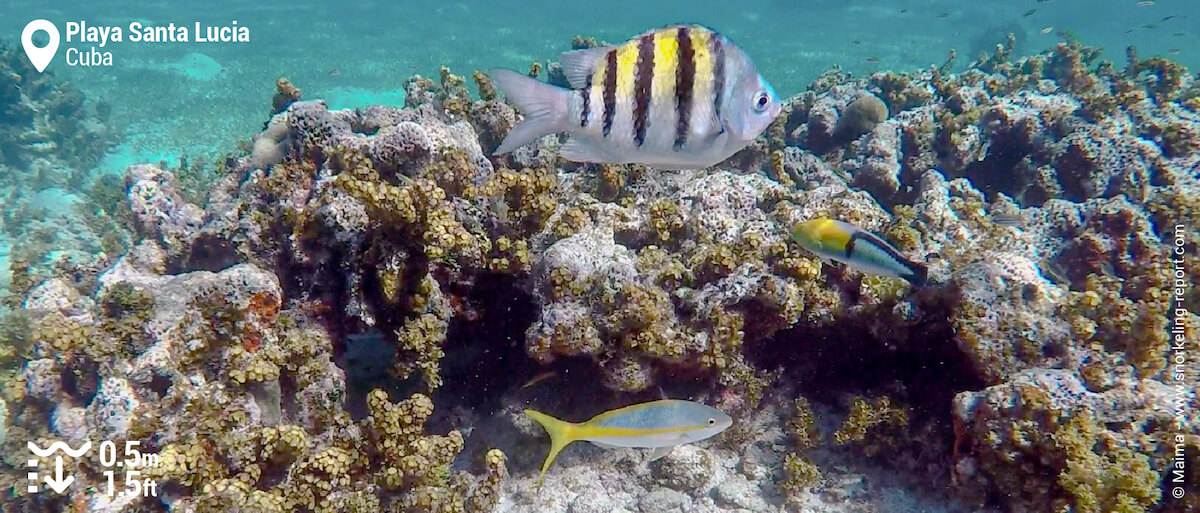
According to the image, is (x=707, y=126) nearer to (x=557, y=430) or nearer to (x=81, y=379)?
(x=557, y=430)

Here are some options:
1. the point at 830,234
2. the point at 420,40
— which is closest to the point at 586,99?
the point at 830,234

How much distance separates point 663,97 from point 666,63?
0.40 feet

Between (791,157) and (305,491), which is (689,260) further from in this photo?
(791,157)

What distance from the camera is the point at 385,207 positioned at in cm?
343

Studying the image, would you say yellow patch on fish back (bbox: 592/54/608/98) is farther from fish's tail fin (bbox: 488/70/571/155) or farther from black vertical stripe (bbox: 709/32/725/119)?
black vertical stripe (bbox: 709/32/725/119)

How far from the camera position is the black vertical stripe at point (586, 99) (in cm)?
221

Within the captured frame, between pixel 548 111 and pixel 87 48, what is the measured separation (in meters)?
38.2

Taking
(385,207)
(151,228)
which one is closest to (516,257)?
(385,207)

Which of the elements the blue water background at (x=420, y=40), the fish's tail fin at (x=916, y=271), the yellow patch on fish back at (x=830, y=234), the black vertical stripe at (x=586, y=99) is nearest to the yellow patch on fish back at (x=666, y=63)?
the black vertical stripe at (x=586, y=99)

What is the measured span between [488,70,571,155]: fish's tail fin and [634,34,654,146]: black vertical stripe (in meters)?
0.26

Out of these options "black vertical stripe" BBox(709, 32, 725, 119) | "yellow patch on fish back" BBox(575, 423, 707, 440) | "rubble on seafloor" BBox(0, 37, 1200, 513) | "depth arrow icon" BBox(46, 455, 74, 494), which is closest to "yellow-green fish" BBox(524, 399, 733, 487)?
"yellow patch on fish back" BBox(575, 423, 707, 440)

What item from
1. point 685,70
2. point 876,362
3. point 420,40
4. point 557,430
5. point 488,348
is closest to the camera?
point 685,70

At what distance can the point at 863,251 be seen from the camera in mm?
2930

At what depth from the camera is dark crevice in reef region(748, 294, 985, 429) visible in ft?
12.7
